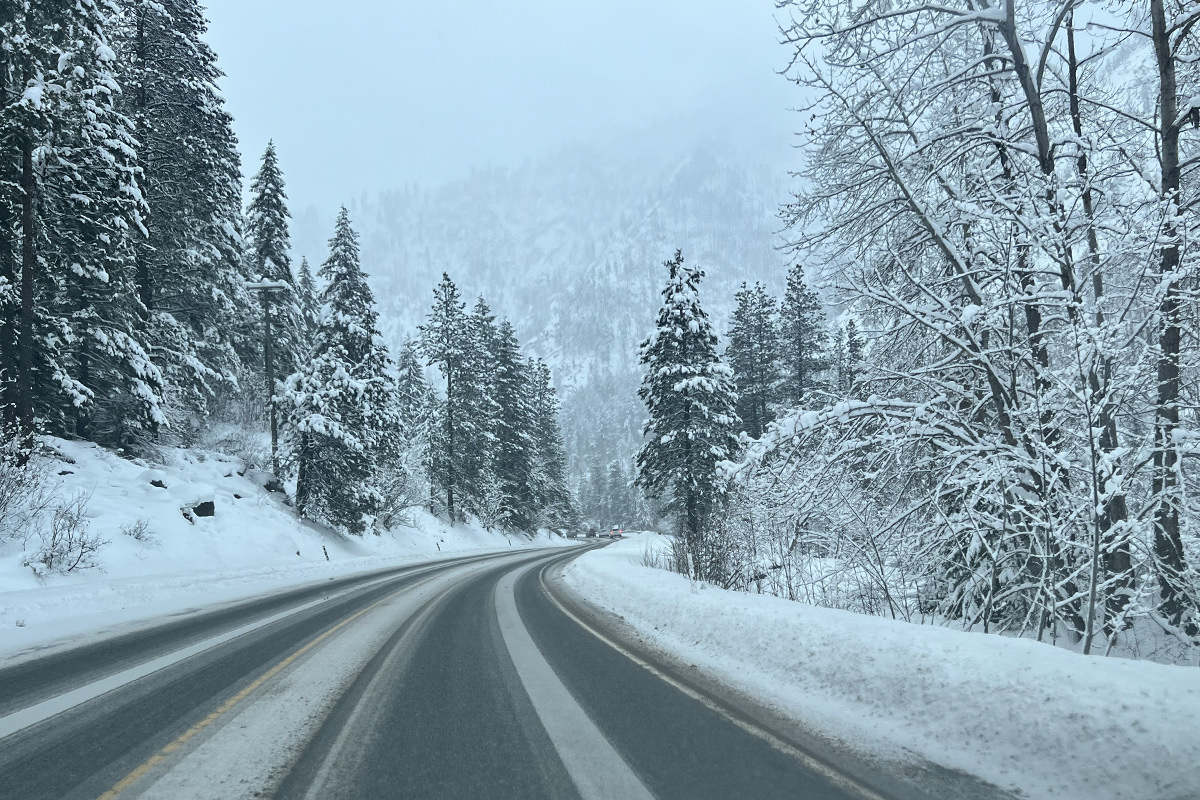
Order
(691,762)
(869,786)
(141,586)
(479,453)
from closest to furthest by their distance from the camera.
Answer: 1. (869,786)
2. (691,762)
3. (141,586)
4. (479,453)

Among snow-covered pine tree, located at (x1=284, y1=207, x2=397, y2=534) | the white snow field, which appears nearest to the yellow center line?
the white snow field

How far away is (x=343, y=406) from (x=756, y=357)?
75.3ft

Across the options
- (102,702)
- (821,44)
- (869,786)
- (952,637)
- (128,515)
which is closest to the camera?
(869,786)

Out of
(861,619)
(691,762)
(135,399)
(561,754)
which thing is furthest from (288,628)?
(135,399)

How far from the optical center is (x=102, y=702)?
4.38 m

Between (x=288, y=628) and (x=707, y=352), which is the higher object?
(x=707, y=352)

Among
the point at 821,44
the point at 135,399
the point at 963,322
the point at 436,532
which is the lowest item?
the point at 436,532

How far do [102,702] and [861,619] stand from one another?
240 inches

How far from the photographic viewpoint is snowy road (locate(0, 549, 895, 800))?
9.86 feet

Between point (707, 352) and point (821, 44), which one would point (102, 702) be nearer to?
point (821, 44)

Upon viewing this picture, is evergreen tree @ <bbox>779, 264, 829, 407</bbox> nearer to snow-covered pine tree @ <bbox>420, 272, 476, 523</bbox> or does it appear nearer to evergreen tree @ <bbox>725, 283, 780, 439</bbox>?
evergreen tree @ <bbox>725, 283, 780, 439</bbox>

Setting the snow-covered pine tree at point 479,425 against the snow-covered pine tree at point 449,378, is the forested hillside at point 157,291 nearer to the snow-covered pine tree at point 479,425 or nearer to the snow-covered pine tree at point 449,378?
the snow-covered pine tree at point 449,378

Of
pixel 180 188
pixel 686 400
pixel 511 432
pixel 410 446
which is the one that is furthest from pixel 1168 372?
pixel 511 432

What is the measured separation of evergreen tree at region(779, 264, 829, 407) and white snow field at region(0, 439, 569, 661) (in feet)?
74.3
